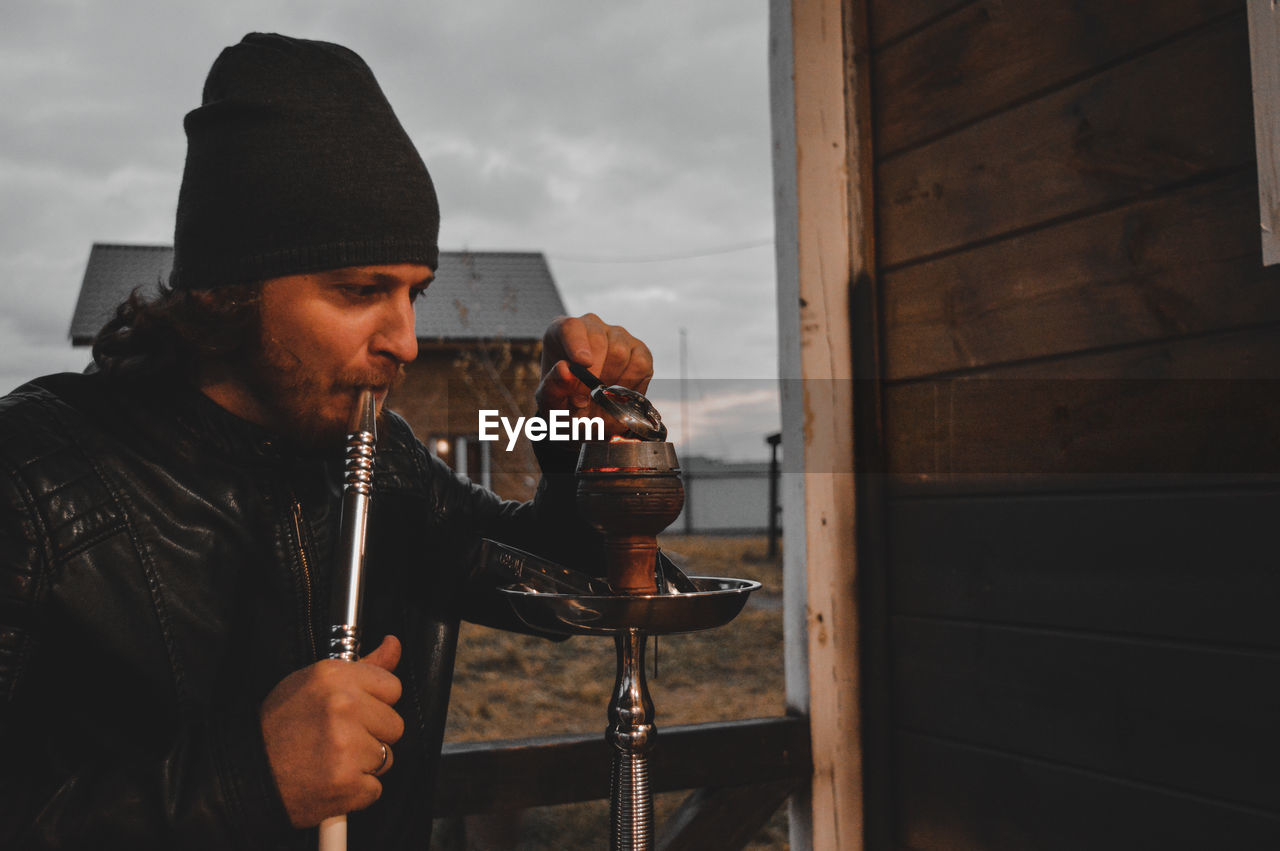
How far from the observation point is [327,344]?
4.29ft

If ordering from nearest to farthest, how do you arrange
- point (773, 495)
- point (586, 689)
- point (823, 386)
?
point (823, 386), point (586, 689), point (773, 495)

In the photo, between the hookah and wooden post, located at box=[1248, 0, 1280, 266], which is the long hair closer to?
the hookah

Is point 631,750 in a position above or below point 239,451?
below

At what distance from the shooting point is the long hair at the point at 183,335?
1338 millimetres

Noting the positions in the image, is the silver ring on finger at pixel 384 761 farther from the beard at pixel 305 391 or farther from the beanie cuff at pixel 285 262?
the beanie cuff at pixel 285 262

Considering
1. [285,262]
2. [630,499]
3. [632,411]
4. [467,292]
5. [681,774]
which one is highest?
[467,292]

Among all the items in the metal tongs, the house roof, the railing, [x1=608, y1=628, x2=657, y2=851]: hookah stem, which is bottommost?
the railing

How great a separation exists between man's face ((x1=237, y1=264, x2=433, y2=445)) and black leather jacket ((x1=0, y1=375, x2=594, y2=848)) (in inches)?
2.6

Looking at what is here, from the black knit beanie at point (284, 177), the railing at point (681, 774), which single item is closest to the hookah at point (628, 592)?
the black knit beanie at point (284, 177)

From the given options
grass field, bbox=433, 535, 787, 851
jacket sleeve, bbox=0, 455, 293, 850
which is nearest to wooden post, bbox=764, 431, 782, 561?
grass field, bbox=433, 535, 787, 851

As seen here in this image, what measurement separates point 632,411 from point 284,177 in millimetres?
610

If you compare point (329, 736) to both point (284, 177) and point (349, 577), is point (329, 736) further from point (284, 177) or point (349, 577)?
point (284, 177)

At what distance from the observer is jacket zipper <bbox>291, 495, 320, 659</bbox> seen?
4.25ft

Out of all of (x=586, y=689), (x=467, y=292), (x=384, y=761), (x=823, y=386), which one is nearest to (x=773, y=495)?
(x=467, y=292)
